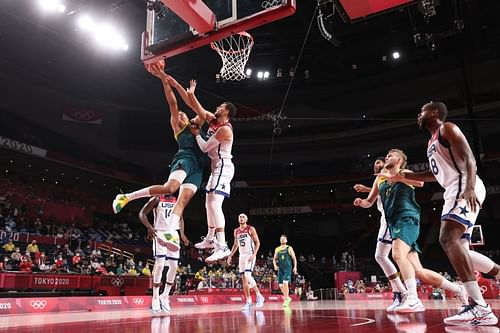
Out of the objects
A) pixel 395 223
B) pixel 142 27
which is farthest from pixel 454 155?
pixel 142 27

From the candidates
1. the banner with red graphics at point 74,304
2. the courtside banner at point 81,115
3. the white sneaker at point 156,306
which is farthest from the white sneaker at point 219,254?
the courtside banner at point 81,115

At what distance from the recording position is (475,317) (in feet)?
11.7

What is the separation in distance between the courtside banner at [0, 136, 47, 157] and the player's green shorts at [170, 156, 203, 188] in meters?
17.4

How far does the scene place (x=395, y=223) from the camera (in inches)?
231

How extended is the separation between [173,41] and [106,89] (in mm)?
20975

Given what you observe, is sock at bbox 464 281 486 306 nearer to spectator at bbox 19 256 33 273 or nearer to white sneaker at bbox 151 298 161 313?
white sneaker at bbox 151 298 161 313

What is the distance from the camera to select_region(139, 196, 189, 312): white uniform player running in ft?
22.0

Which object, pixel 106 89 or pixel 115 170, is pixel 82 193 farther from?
pixel 106 89

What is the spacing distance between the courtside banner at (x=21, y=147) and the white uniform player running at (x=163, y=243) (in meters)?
14.8

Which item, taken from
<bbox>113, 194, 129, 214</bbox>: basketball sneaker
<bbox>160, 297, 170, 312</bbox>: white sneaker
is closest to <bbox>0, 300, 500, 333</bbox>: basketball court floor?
<bbox>113, 194, 129, 214</bbox>: basketball sneaker

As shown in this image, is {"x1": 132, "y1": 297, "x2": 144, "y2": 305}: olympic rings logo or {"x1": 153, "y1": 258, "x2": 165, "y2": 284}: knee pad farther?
{"x1": 132, "y1": 297, "x2": 144, "y2": 305}: olympic rings logo

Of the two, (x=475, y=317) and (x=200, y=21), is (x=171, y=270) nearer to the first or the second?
(x=200, y=21)

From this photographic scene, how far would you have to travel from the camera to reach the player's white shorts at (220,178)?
554cm

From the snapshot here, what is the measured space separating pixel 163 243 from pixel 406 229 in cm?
366
